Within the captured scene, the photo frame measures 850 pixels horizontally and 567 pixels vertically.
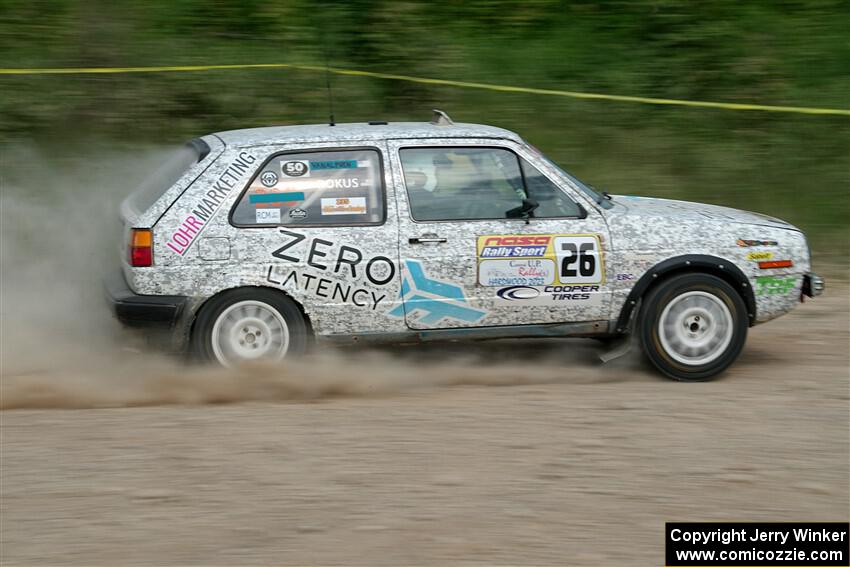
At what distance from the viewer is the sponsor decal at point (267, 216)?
654 cm

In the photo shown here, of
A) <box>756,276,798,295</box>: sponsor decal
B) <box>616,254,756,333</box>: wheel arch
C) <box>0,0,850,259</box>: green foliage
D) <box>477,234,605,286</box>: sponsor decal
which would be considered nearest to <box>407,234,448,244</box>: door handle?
<box>477,234,605,286</box>: sponsor decal

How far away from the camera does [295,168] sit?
6.61m

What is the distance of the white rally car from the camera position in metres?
6.49

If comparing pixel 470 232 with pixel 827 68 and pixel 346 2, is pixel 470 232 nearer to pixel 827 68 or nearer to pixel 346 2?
pixel 346 2

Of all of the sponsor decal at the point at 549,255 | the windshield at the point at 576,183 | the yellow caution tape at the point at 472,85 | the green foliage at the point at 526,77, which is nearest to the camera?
the sponsor decal at the point at 549,255

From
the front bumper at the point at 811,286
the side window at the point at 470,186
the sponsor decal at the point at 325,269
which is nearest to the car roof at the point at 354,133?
the side window at the point at 470,186

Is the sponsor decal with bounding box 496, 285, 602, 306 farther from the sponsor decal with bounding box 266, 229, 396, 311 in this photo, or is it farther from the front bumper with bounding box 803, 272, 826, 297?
the front bumper with bounding box 803, 272, 826, 297

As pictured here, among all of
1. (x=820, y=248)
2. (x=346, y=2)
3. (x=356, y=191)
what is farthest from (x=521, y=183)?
(x=346, y=2)

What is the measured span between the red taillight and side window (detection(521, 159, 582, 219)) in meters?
2.45

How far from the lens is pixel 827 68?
12.7 meters

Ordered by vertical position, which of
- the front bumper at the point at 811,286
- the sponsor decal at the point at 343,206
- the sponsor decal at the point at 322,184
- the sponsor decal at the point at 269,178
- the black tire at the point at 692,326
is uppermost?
the sponsor decal at the point at 269,178

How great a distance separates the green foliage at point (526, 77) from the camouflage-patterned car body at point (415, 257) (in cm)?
423

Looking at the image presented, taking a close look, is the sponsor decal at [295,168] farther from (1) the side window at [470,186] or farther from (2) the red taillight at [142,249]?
(2) the red taillight at [142,249]

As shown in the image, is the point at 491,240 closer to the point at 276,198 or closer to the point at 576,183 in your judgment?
the point at 576,183
